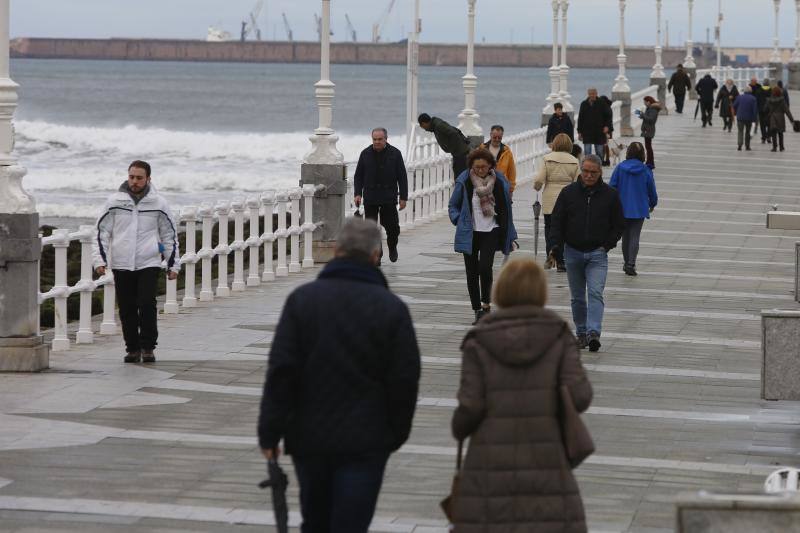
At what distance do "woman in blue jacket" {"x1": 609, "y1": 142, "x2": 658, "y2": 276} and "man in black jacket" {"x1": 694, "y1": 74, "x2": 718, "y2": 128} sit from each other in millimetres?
27158

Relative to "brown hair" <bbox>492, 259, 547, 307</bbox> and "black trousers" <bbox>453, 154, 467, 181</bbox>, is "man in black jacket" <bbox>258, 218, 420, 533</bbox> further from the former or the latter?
"black trousers" <bbox>453, 154, 467, 181</bbox>

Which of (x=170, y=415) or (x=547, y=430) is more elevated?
(x=547, y=430)

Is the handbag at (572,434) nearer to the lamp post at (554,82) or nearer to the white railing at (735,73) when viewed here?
the lamp post at (554,82)

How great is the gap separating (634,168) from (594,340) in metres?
5.56

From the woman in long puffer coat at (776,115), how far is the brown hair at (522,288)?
34.0 meters

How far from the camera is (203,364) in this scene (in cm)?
1284

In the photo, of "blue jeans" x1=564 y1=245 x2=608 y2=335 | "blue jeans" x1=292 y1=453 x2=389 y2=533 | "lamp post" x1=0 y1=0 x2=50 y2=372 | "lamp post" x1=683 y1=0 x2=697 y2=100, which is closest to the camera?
"blue jeans" x1=292 y1=453 x2=389 y2=533

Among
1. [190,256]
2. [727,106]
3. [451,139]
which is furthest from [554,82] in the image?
[190,256]

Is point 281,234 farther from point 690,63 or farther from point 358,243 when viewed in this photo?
point 690,63

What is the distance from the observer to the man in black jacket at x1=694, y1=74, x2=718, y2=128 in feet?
148

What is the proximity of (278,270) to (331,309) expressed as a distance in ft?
43.3

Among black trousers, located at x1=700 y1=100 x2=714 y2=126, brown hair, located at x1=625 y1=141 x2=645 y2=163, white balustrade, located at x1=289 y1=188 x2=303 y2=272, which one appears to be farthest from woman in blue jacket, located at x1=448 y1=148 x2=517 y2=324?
black trousers, located at x1=700 y1=100 x2=714 y2=126

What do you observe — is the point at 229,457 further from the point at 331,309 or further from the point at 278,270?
the point at 278,270

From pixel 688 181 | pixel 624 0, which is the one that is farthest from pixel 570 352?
pixel 624 0
